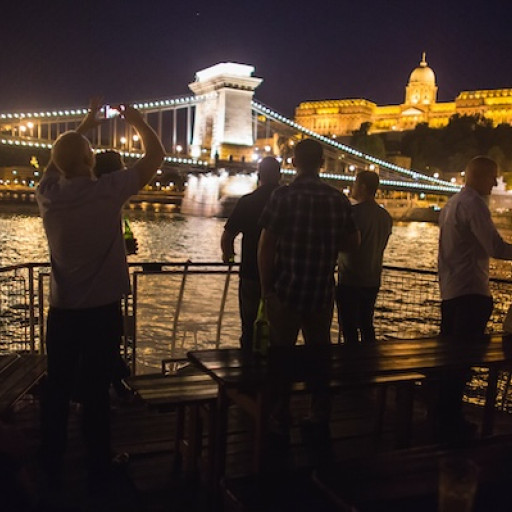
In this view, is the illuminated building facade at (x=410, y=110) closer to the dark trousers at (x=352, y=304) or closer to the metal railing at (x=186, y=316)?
the metal railing at (x=186, y=316)

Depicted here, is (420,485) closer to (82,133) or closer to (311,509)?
(311,509)

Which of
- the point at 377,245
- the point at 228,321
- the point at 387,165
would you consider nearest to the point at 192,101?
the point at 387,165

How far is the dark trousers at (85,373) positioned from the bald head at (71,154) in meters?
0.60

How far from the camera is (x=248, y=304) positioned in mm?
4145

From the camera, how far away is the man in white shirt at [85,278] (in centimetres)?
277

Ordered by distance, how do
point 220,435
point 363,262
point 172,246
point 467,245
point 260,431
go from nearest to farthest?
point 260,431 < point 220,435 < point 467,245 < point 363,262 < point 172,246

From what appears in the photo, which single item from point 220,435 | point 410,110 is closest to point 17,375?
point 220,435

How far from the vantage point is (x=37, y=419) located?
385 centimetres

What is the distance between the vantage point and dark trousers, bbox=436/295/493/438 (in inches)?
148

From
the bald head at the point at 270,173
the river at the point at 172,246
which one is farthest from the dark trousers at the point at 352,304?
the river at the point at 172,246

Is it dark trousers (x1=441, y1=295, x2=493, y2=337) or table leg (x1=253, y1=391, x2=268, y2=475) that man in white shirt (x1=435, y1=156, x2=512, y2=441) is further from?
table leg (x1=253, y1=391, x2=268, y2=475)

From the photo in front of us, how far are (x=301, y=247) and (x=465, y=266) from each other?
44.1 inches

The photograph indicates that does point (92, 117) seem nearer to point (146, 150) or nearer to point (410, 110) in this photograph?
point (146, 150)

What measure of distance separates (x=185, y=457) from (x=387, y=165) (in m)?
75.0
